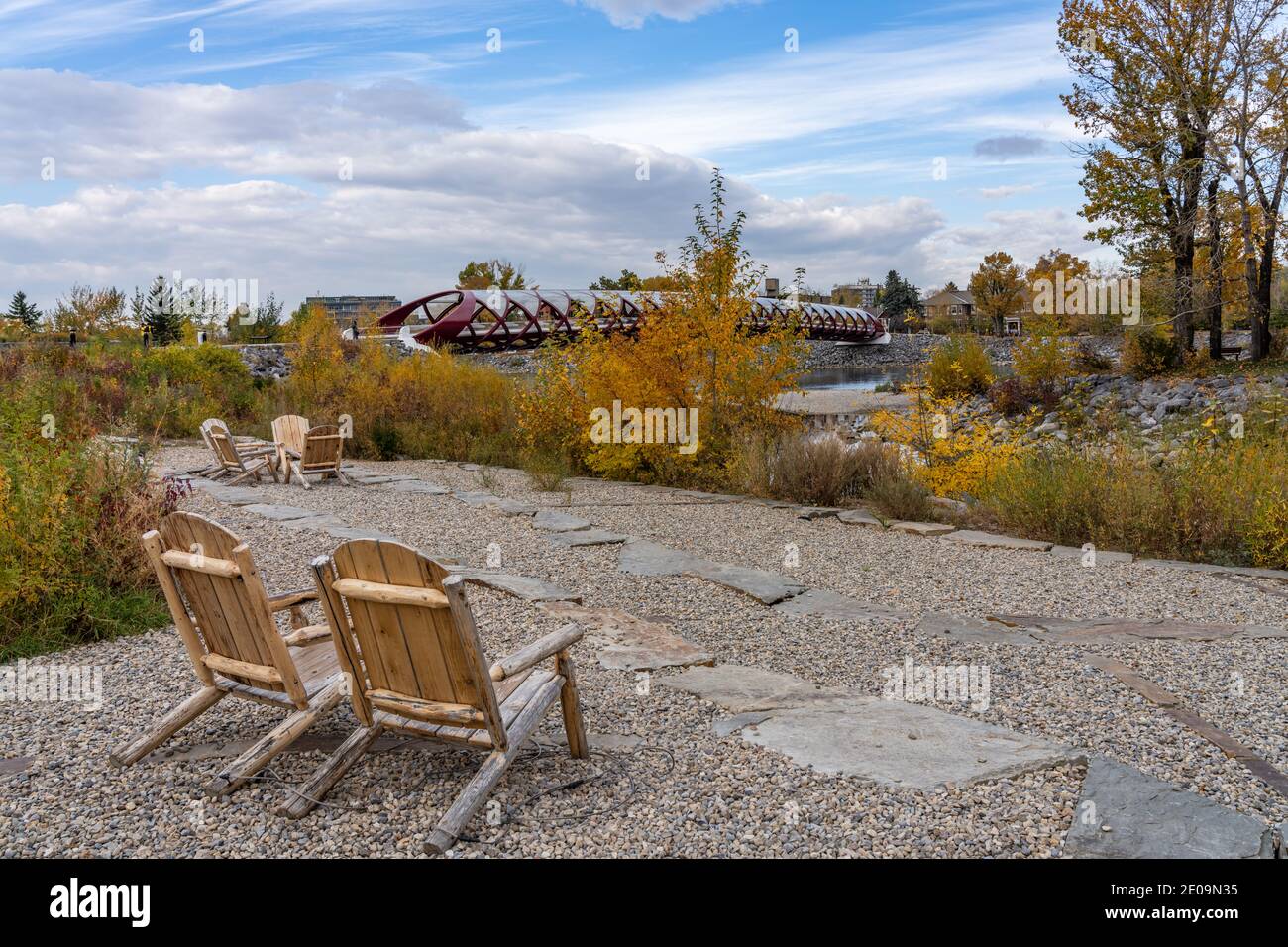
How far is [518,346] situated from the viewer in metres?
29.7

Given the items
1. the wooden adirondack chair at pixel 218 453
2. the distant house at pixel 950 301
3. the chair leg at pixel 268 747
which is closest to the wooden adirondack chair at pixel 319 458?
the wooden adirondack chair at pixel 218 453

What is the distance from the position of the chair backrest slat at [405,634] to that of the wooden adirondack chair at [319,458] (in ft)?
25.4

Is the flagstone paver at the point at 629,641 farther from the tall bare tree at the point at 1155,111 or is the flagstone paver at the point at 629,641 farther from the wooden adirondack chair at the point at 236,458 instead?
the tall bare tree at the point at 1155,111

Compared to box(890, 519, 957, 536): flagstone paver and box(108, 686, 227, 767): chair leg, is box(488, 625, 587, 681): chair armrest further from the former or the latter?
box(890, 519, 957, 536): flagstone paver

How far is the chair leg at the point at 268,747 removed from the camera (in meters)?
3.25

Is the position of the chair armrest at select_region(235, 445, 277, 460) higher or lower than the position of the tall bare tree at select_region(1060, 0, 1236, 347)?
lower

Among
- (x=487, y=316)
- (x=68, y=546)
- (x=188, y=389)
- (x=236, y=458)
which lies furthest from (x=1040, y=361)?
(x=68, y=546)

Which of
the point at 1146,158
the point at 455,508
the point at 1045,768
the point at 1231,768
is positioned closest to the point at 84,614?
the point at 455,508

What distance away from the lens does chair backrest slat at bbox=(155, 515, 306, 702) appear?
3191 mm

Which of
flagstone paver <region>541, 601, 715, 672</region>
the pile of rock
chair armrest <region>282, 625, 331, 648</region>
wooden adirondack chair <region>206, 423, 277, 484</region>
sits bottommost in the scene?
flagstone paver <region>541, 601, 715, 672</region>

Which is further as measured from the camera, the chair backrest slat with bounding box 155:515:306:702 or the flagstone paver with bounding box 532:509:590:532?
the flagstone paver with bounding box 532:509:590:532

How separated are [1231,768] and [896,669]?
1.58m

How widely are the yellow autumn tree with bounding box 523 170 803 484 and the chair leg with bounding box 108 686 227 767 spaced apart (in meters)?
7.20

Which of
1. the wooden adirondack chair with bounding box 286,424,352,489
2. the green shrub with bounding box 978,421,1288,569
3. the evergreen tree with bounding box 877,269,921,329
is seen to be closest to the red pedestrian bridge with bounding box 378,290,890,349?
the wooden adirondack chair with bounding box 286,424,352,489
